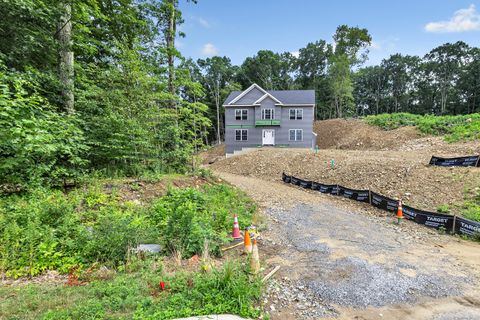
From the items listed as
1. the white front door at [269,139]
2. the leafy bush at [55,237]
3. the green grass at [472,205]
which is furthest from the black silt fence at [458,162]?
the white front door at [269,139]

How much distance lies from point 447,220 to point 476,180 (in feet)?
11.3

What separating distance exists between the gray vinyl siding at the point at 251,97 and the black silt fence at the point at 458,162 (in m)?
18.6

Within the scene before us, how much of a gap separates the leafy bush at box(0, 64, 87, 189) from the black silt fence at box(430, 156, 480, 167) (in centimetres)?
1365

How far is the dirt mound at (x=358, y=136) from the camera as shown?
806 inches

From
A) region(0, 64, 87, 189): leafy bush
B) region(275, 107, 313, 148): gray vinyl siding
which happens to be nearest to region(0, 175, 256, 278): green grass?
region(0, 64, 87, 189): leafy bush

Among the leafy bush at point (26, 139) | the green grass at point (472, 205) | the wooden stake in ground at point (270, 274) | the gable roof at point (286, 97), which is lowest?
the wooden stake in ground at point (270, 274)

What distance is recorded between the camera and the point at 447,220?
619 cm

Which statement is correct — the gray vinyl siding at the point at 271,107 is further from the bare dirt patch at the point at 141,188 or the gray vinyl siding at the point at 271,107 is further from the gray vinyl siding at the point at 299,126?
the bare dirt patch at the point at 141,188

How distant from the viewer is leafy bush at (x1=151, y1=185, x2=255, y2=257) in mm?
4328

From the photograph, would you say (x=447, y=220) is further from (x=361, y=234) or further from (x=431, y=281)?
(x=431, y=281)

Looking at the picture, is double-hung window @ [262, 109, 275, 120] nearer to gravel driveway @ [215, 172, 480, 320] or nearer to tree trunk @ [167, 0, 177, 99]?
tree trunk @ [167, 0, 177, 99]

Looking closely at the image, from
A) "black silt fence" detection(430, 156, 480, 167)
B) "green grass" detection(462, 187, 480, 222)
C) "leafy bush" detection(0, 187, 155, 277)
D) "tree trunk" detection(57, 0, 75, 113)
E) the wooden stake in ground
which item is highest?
"tree trunk" detection(57, 0, 75, 113)

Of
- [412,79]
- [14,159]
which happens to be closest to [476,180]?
[14,159]

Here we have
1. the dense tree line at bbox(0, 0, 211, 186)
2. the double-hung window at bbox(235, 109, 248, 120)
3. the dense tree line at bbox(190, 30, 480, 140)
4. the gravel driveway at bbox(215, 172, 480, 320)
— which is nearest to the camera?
the gravel driveway at bbox(215, 172, 480, 320)
